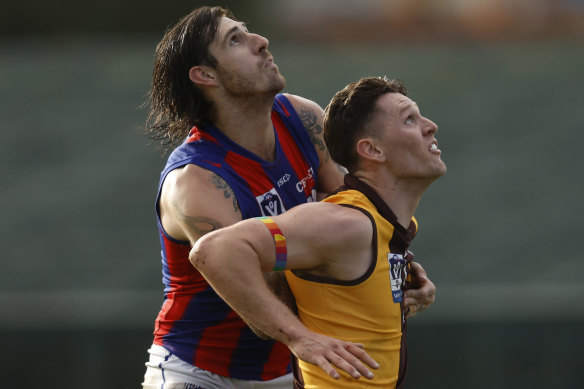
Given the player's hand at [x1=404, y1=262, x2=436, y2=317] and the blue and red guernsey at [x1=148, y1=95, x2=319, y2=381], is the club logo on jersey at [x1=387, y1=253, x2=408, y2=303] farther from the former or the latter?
the blue and red guernsey at [x1=148, y1=95, x2=319, y2=381]

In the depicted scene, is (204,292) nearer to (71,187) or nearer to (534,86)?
(71,187)

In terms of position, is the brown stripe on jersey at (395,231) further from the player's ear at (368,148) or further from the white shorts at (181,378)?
the white shorts at (181,378)

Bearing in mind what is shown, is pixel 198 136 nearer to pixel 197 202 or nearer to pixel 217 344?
pixel 197 202

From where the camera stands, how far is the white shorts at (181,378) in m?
4.58

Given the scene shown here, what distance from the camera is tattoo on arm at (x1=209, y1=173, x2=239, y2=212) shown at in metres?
4.25

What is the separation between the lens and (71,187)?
10461 mm

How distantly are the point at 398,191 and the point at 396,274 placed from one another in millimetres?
333

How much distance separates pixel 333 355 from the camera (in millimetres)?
3457

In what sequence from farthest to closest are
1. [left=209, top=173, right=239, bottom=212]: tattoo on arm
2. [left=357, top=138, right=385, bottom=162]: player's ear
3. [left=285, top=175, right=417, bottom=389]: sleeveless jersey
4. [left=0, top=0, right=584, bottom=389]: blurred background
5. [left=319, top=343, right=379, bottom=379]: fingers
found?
[left=0, top=0, right=584, bottom=389]: blurred background → [left=209, top=173, right=239, bottom=212]: tattoo on arm → [left=357, top=138, right=385, bottom=162]: player's ear → [left=285, top=175, right=417, bottom=389]: sleeveless jersey → [left=319, top=343, right=379, bottom=379]: fingers

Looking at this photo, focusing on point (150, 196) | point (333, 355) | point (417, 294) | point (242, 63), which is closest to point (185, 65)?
point (242, 63)

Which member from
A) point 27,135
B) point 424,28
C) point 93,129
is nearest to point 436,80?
point 93,129

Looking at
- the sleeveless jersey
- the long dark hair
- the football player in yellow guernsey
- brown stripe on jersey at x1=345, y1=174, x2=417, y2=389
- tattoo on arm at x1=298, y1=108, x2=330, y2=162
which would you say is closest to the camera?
the football player in yellow guernsey

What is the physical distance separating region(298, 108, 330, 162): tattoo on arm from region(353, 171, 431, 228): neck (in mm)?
909

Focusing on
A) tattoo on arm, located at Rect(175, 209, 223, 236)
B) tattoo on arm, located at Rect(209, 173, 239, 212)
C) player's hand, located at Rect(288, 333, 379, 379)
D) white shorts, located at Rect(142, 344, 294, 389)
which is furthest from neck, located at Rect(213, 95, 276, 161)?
player's hand, located at Rect(288, 333, 379, 379)
